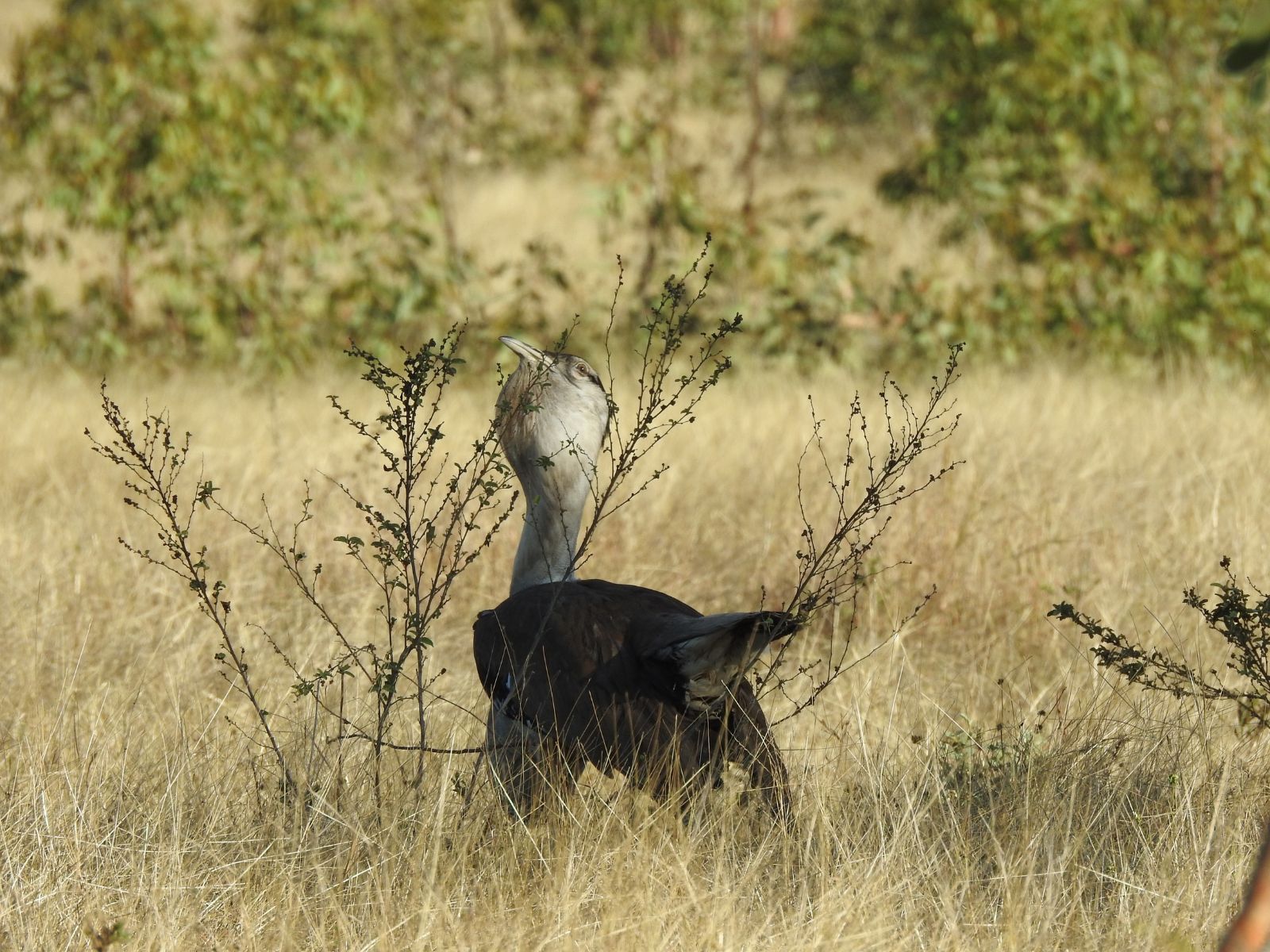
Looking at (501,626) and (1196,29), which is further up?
(1196,29)

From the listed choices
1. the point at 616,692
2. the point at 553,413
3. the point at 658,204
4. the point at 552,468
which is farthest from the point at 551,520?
the point at 658,204

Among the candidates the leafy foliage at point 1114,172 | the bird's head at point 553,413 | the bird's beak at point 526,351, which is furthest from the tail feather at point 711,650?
the leafy foliage at point 1114,172

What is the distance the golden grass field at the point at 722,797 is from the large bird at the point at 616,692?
0.09 meters

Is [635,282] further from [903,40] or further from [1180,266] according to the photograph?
[903,40]

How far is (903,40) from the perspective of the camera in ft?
44.3

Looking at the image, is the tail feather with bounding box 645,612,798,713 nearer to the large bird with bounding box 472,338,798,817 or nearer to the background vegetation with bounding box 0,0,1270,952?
the large bird with bounding box 472,338,798,817

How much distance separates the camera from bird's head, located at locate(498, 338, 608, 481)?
3629mm

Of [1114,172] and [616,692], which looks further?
[1114,172]

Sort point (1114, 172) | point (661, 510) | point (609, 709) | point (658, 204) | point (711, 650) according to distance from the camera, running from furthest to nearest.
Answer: point (1114, 172), point (658, 204), point (661, 510), point (609, 709), point (711, 650)

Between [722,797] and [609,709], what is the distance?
31 centimetres

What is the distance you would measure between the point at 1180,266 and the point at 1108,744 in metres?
4.71

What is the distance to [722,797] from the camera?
320 centimetres

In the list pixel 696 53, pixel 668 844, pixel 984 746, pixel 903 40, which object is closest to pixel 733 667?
pixel 668 844

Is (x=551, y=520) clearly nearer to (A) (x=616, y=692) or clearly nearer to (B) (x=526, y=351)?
(B) (x=526, y=351)
